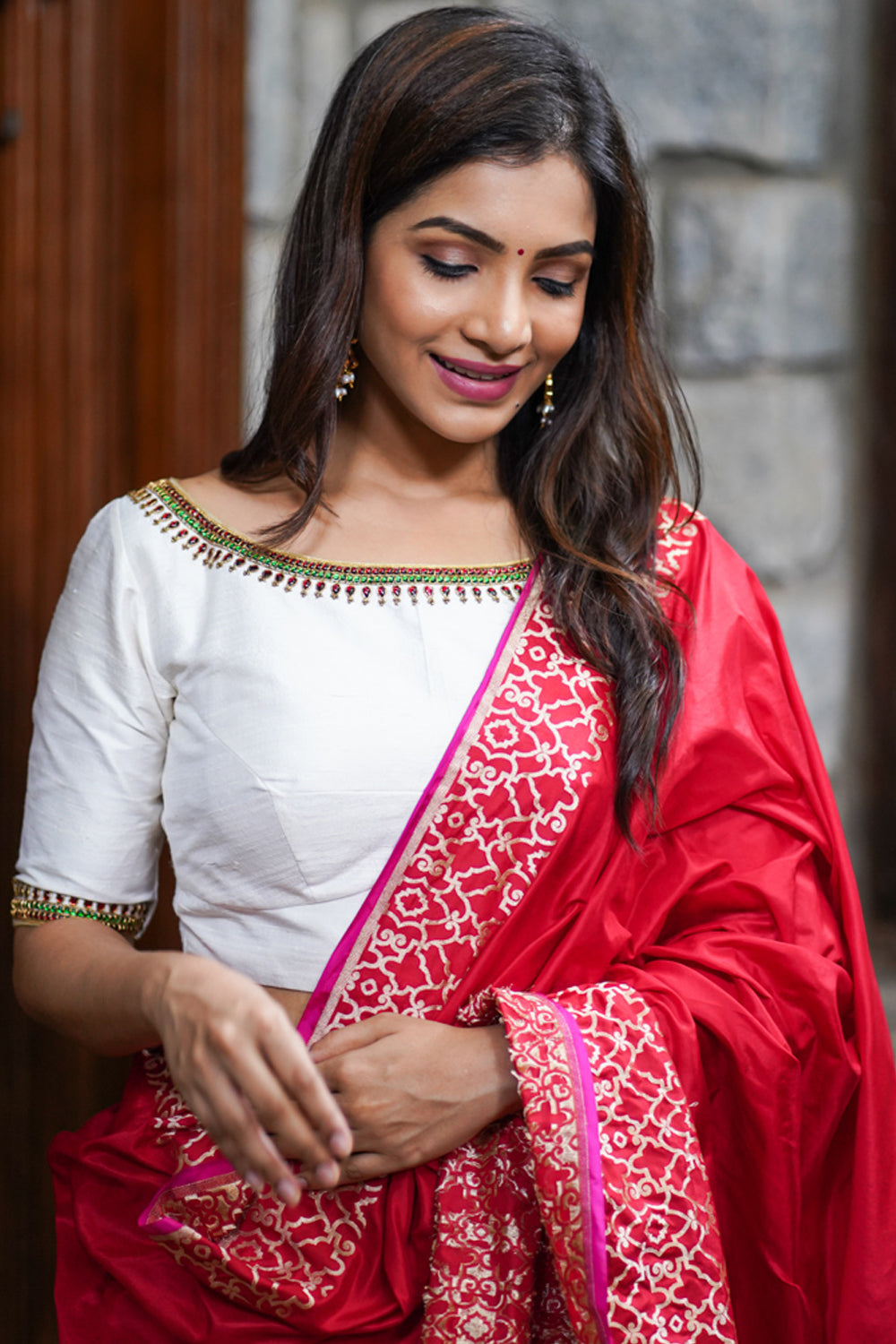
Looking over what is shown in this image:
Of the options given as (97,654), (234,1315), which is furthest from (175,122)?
(234,1315)

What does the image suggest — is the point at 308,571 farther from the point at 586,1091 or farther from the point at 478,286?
the point at 586,1091

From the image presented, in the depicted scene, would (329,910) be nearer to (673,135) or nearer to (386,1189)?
(386,1189)

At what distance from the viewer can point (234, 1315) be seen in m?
1.02

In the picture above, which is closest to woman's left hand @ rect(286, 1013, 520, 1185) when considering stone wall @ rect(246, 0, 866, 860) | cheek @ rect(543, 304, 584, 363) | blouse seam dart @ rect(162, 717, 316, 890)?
blouse seam dart @ rect(162, 717, 316, 890)

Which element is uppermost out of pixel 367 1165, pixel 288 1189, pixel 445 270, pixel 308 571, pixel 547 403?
pixel 445 270

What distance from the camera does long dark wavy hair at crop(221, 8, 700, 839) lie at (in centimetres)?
103

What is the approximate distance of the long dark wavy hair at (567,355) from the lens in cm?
103

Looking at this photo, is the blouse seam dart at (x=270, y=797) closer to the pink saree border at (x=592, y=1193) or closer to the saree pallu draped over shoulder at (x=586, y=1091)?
the saree pallu draped over shoulder at (x=586, y=1091)

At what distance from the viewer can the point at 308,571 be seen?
1.10 meters

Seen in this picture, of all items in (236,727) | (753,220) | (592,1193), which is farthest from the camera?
(753,220)

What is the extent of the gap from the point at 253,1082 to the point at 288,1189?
2.9 inches

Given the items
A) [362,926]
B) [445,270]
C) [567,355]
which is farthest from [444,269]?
[362,926]

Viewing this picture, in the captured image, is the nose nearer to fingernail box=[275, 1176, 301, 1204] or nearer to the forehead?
the forehead

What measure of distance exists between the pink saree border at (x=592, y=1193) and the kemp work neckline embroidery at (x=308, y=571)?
37 centimetres
